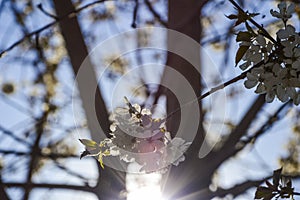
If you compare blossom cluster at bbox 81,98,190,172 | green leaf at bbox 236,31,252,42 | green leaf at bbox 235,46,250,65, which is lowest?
blossom cluster at bbox 81,98,190,172

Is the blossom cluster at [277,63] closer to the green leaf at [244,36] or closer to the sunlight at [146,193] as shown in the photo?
the green leaf at [244,36]

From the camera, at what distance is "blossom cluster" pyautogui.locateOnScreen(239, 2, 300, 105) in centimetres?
47

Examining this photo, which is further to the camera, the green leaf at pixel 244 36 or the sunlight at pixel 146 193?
the sunlight at pixel 146 193

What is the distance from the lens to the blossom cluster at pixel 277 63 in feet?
1.55

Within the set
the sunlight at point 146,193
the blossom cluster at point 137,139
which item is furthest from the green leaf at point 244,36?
the sunlight at point 146,193

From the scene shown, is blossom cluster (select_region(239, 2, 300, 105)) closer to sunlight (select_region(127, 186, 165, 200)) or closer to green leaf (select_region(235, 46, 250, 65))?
green leaf (select_region(235, 46, 250, 65))

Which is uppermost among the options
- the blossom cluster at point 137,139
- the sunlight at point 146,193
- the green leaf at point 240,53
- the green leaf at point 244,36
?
the sunlight at point 146,193

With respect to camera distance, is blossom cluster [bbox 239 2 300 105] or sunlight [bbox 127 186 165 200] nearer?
blossom cluster [bbox 239 2 300 105]

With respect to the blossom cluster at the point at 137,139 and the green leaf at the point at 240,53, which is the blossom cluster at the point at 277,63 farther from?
the blossom cluster at the point at 137,139

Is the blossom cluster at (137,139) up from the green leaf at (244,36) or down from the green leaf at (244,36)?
down

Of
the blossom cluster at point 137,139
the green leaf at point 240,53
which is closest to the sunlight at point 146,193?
the blossom cluster at point 137,139

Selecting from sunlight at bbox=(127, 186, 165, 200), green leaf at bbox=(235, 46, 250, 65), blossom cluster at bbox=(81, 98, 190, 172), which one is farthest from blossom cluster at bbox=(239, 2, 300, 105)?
sunlight at bbox=(127, 186, 165, 200)

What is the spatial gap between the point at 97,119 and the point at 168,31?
1.33ft

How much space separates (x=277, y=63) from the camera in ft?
1.56
